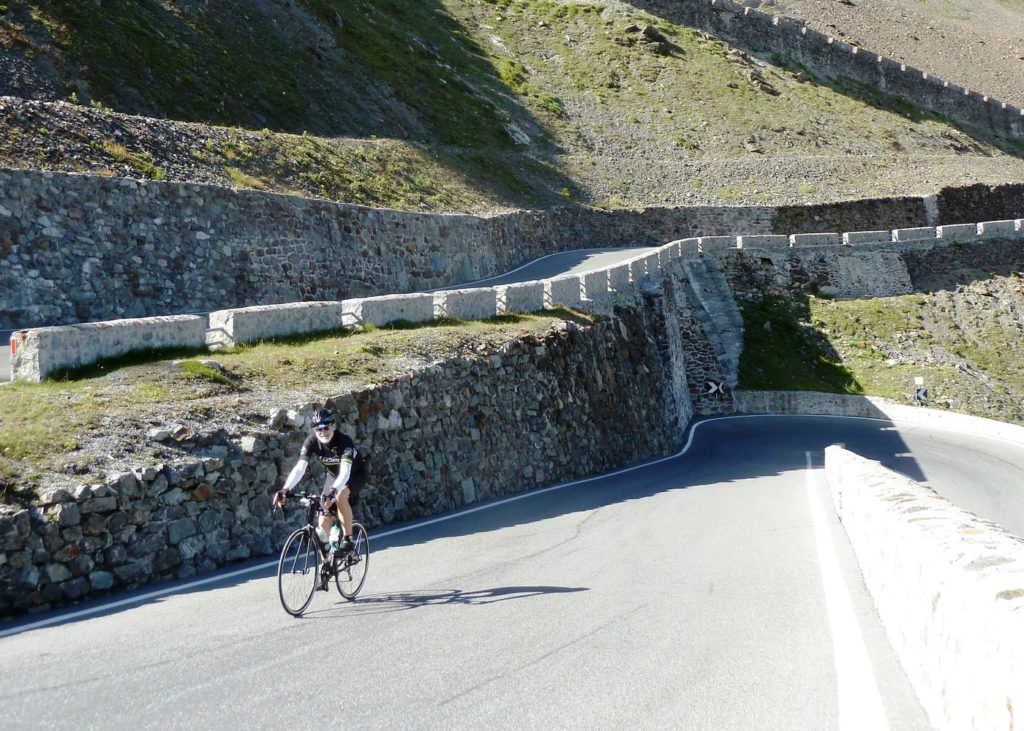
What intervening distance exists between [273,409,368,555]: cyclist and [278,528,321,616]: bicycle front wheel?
15 centimetres

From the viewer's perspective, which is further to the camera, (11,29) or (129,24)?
(129,24)

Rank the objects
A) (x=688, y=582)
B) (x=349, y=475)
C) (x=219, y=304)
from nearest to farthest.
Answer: (x=349, y=475) < (x=688, y=582) < (x=219, y=304)

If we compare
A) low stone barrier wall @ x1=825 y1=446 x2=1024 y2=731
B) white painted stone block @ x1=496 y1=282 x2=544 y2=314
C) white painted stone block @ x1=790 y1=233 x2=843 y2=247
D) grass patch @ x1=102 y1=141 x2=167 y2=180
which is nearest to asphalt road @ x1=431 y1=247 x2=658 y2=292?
white painted stone block @ x1=790 y1=233 x2=843 y2=247

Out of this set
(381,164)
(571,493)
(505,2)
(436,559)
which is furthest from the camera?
(505,2)

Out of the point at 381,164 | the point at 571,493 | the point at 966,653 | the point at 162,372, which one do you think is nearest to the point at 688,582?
the point at 966,653

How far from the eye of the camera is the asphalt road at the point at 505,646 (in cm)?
604

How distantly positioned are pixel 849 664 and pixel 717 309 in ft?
125

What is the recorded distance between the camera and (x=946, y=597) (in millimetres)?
5832

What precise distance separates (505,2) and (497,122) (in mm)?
26720

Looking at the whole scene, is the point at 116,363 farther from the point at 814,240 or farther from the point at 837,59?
the point at 837,59

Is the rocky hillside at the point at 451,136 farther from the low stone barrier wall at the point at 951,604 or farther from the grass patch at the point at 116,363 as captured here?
the low stone barrier wall at the point at 951,604

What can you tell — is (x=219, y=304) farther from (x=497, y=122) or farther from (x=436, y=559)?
(x=497, y=122)

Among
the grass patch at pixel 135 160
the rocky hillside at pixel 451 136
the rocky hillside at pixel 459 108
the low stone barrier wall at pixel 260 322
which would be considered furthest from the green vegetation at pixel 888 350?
the grass patch at pixel 135 160

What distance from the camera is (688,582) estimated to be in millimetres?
10023
